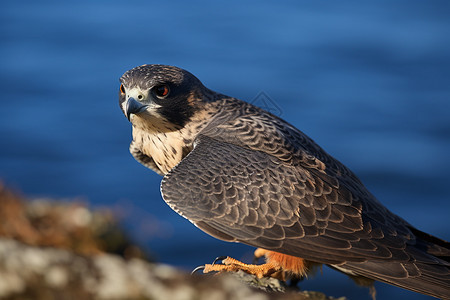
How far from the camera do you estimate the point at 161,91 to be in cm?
539

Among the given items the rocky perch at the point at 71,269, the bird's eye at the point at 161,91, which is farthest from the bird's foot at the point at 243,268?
the rocky perch at the point at 71,269

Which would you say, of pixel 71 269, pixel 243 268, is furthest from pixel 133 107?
pixel 71 269

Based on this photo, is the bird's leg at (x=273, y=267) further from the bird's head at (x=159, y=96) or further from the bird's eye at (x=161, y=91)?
the bird's eye at (x=161, y=91)

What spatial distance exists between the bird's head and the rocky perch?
2244mm

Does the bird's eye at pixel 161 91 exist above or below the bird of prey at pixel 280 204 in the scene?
above

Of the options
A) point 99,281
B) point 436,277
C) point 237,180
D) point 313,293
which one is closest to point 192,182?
point 237,180

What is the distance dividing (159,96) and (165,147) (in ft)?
1.64

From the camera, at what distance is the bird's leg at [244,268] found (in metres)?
4.77

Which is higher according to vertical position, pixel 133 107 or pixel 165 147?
pixel 133 107

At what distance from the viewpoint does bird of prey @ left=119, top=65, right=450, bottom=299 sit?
4.65 meters

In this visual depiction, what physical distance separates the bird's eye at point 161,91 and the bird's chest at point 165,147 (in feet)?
1.25

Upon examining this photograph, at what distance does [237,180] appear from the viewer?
4.82 metres

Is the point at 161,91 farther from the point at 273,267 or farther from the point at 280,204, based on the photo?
the point at 273,267

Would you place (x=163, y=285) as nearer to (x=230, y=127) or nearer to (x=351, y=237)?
(x=351, y=237)
